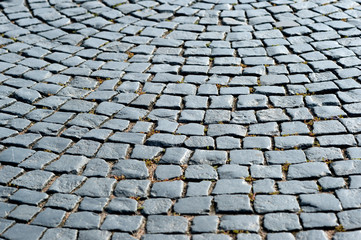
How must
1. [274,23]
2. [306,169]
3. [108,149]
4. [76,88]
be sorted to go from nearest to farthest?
[306,169]
[108,149]
[76,88]
[274,23]

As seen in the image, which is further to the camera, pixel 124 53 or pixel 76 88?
pixel 124 53

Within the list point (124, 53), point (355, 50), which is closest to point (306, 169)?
point (355, 50)

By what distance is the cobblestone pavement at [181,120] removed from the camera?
358 cm

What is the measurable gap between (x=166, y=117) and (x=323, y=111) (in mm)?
1354

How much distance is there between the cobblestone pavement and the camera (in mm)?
3580

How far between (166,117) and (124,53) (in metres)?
1.48

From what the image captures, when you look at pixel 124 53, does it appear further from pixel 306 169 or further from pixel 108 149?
pixel 306 169

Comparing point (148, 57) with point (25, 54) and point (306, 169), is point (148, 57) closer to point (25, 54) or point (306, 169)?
point (25, 54)

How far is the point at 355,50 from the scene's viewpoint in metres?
5.79

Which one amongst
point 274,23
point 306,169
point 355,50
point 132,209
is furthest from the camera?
point 274,23

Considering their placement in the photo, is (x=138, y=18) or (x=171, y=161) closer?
(x=171, y=161)

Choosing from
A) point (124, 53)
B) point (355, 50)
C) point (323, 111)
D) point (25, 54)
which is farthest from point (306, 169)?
point (25, 54)

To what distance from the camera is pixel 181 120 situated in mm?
4711

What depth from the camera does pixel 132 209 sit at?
3.66 meters
